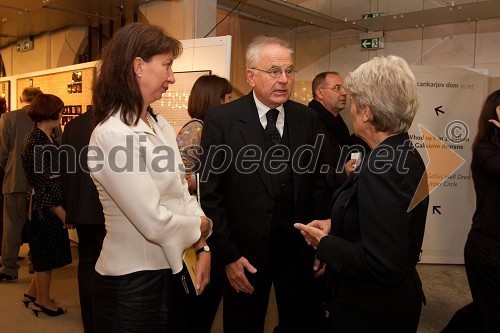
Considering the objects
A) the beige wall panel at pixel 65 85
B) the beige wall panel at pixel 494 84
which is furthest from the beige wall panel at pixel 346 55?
the beige wall panel at pixel 65 85

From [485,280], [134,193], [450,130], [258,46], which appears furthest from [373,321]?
[450,130]

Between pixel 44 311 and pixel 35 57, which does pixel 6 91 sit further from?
pixel 44 311

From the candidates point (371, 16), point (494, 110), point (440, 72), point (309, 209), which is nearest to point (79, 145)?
point (309, 209)

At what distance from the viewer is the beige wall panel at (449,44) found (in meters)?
5.84

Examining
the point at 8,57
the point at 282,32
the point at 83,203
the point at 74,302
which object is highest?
the point at 282,32

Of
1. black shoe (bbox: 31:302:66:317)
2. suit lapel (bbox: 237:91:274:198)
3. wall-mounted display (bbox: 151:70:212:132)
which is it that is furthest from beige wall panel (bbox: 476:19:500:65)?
black shoe (bbox: 31:302:66:317)

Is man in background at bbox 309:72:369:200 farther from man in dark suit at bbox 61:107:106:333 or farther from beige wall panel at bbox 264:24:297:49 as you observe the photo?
beige wall panel at bbox 264:24:297:49

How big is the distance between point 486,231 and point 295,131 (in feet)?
3.99

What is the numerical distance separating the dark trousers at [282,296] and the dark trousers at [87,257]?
1.03 m

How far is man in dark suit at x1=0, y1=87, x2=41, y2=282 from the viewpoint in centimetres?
Result: 453

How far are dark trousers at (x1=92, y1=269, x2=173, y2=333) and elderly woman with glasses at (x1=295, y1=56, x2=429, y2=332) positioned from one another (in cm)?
62

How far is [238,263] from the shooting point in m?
2.18

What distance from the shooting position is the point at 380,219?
4.76 feet

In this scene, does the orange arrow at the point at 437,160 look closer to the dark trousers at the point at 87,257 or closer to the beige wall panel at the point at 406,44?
the beige wall panel at the point at 406,44
